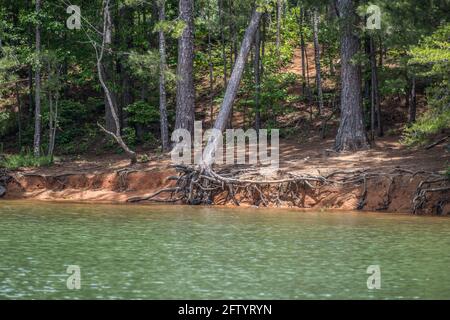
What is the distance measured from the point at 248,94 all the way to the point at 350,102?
28.7ft

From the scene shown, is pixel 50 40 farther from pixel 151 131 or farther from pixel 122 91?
pixel 151 131

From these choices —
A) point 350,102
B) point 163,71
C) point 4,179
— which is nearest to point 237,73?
point 163,71

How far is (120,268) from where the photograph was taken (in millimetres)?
12711

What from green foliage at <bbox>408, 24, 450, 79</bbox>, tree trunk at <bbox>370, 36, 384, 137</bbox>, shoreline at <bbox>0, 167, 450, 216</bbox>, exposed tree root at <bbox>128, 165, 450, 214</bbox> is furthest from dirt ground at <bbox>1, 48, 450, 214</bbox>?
green foliage at <bbox>408, 24, 450, 79</bbox>

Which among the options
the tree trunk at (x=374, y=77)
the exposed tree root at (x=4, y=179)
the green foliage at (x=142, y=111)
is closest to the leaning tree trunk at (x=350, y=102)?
the tree trunk at (x=374, y=77)

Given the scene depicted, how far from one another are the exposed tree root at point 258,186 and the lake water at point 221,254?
4.38 ft

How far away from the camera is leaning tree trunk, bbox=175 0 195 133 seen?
26641mm

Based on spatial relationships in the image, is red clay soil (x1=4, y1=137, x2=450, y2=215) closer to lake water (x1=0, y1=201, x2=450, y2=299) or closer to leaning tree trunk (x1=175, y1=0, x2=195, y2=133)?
lake water (x1=0, y1=201, x2=450, y2=299)

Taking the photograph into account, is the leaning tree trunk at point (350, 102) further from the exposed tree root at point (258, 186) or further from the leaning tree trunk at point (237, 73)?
the exposed tree root at point (258, 186)

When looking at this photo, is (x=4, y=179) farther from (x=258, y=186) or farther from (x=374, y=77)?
(x=374, y=77)

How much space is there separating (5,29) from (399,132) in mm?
15394

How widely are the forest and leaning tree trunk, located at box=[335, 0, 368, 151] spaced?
0.14 feet

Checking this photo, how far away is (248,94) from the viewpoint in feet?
111

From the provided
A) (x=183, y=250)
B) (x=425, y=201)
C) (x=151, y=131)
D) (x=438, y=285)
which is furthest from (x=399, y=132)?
(x=438, y=285)
